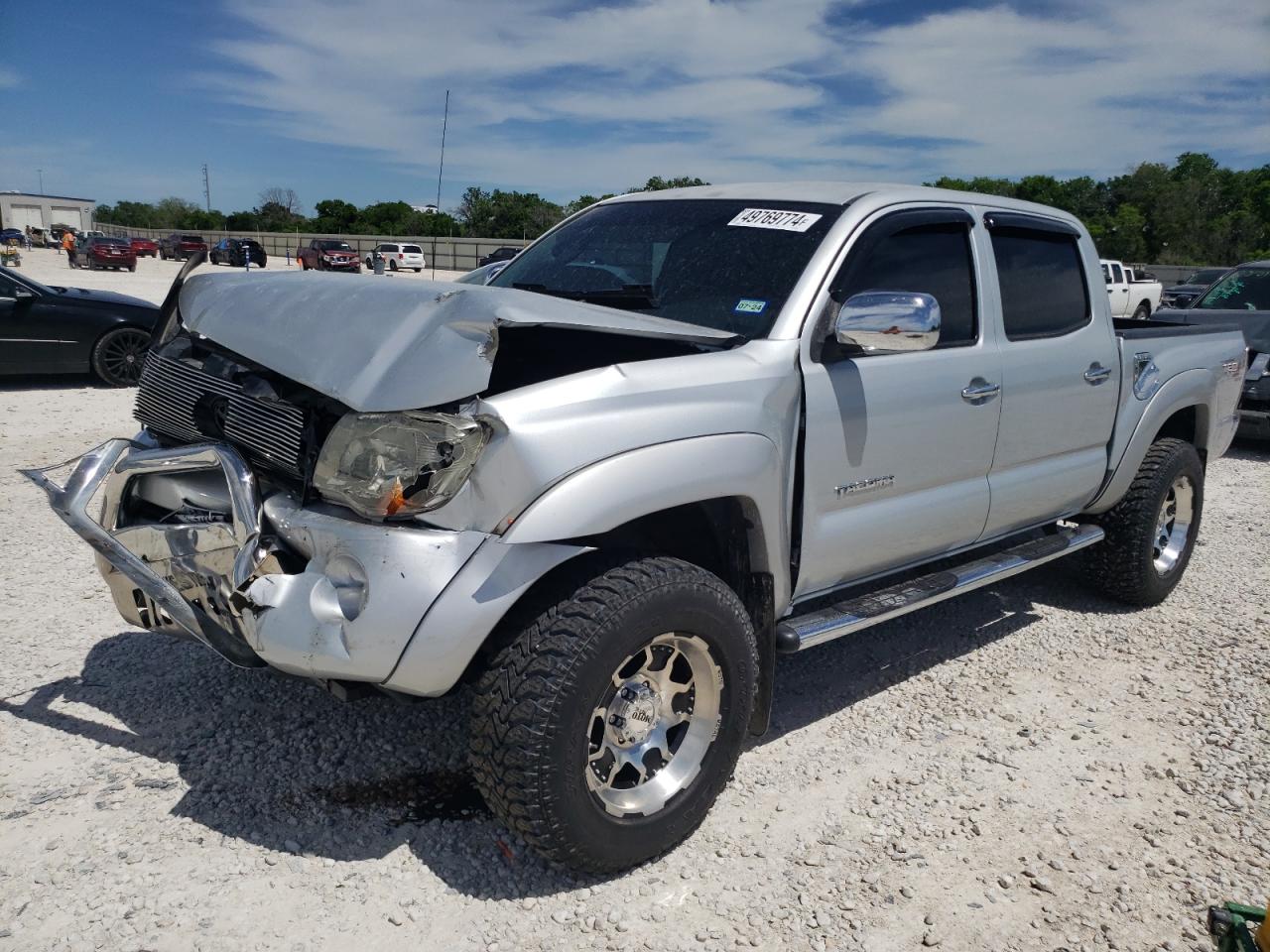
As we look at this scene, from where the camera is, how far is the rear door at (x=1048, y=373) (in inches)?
156

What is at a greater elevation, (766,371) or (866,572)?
(766,371)

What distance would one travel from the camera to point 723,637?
283cm

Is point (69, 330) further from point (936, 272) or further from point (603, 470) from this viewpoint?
point (603, 470)

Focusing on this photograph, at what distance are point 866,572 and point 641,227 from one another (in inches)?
64.0

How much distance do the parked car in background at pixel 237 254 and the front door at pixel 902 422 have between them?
45.5 m

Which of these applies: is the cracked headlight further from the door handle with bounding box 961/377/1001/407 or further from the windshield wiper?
the door handle with bounding box 961/377/1001/407

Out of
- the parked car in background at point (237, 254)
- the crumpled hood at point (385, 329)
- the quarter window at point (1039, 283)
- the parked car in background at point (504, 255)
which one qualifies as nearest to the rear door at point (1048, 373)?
the quarter window at point (1039, 283)

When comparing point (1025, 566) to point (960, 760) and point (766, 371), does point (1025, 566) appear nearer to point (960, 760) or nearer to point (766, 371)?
point (960, 760)

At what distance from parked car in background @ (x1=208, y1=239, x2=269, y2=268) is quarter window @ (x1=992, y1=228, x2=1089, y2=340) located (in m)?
45.2

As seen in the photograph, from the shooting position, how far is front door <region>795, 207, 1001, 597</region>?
3.17 meters

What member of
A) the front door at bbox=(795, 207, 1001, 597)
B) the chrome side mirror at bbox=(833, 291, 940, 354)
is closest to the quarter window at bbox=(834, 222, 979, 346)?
the front door at bbox=(795, 207, 1001, 597)

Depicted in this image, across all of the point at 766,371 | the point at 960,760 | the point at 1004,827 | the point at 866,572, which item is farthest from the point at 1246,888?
the point at 766,371

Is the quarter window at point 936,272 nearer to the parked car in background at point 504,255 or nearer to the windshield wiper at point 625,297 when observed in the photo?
the windshield wiper at point 625,297

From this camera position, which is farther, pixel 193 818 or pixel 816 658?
pixel 816 658
